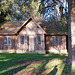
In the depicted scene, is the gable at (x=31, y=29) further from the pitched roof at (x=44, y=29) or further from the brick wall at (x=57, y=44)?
the brick wall at (x=57, y=44)

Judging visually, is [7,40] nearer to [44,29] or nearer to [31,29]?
[31,29]

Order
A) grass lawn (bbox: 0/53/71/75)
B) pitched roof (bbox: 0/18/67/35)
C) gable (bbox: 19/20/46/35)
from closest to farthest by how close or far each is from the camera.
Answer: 1. grass lawn (bbox: 0/53/71/75)
2. gable (bbox: 19/20/46/35)
3. pitched roof (bbox: 0/18/67/35)

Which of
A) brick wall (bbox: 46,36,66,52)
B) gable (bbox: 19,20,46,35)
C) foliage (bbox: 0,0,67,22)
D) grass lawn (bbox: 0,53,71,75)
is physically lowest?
grass lawn (bbox: 0,53,71,75)

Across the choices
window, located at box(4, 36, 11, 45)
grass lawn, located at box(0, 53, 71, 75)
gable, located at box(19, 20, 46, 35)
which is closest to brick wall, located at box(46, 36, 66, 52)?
gable, located at box(19, 20, 46, 35)

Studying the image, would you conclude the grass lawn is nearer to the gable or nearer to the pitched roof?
the gable

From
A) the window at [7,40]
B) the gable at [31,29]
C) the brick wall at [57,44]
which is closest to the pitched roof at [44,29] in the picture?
the gable at [31,29]

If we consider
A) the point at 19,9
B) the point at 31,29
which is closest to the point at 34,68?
the point at 31,29

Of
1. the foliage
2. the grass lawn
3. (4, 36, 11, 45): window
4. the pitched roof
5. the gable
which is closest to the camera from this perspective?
the grass lawn

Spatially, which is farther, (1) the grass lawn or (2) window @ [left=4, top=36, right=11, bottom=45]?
(2) window @ [left=4, top=36, right=11, bottom=45]

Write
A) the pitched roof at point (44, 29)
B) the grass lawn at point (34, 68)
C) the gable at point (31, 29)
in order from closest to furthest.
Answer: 1. the grass lawn at point (34, 68)
2. the gable at point (31, 29)
3. the pitched roof at point (44, 29)

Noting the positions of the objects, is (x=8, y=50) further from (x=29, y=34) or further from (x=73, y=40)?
(x=73, y=40)

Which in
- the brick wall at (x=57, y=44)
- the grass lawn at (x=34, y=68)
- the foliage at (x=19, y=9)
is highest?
the foliage at (x=19, y=9)

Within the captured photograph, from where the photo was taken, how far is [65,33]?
20938mm

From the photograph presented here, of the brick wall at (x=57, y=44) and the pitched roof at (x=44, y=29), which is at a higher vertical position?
the pitched roof at (x=44, y=29)
